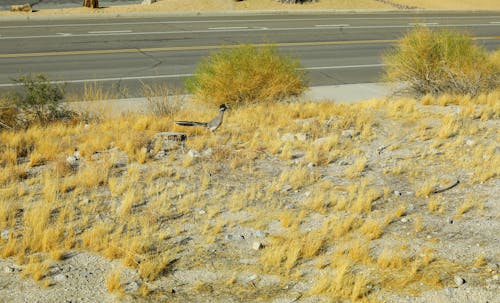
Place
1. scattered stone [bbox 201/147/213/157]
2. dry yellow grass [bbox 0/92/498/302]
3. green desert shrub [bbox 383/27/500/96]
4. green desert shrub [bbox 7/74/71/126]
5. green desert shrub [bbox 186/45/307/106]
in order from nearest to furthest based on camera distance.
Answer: dry yellow grass [bbox 0/92/498/302] < scattered stone [bbox 201/147/213/157] < green desert shrub [bbox 7/74/71/126] < green desert shrub [bbox 186/45/307/106] < green desert shrub [bbox 383/27/500/96]

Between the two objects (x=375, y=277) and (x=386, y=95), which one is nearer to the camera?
(x=375, y=277)

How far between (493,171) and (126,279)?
5141 mm

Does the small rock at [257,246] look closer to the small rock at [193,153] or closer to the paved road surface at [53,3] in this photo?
the small rock at [193,153]

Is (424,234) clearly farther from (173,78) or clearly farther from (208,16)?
(208,16)

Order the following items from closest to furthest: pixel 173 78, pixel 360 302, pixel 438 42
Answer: pixel 360 302
pixel 438 42
pixel 173 78

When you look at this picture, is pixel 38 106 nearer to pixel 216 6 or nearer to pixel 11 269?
pixel 11 269

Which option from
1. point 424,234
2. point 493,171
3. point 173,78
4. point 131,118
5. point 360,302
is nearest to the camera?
point 360,302

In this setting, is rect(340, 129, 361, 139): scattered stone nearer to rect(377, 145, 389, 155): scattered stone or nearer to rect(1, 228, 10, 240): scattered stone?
rect(377, 145, 389, 155): scattered stone

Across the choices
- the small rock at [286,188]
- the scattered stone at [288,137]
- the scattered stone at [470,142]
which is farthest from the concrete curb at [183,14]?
the small rock at [286,188]

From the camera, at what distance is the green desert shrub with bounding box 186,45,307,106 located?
12.5 metres

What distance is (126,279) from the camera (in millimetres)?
6000

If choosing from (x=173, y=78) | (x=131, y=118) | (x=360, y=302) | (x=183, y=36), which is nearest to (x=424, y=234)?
(x=360, y=302)

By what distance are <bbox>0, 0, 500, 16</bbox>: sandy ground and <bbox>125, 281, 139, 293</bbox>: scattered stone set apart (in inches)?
951

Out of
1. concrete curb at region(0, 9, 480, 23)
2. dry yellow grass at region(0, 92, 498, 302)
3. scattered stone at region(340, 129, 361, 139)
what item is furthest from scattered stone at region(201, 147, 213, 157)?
concrete curb at region(0, 9, 480, 23)
